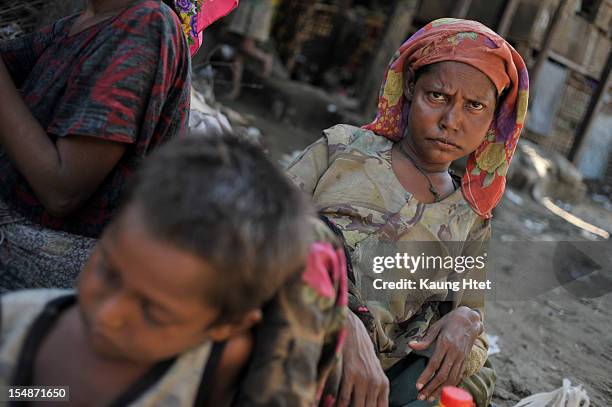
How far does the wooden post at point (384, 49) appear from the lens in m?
8.83

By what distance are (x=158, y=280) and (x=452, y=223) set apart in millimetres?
1459

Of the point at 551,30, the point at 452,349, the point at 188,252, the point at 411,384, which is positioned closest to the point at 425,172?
the point at 452,349

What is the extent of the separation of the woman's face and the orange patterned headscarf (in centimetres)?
4

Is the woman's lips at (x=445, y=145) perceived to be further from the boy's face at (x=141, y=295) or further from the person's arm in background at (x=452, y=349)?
the boy's face at (x=141, y=295)

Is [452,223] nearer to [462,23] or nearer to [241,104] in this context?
[462,23]

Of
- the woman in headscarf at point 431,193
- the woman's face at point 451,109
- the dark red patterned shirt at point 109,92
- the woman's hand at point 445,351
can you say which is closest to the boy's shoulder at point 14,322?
the dark red patterned shirt at point 109,92

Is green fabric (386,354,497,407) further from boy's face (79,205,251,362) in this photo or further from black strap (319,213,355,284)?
boy's face (79,205,251,362)

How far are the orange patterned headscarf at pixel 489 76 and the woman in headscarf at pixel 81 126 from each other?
3.20 feet

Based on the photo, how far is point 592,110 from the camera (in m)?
10.8

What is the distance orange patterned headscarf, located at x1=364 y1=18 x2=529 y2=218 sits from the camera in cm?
217

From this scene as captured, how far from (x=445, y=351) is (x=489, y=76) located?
0.97 m

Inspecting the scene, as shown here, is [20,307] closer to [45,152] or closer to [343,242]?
[45,152]

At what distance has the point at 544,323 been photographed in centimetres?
454

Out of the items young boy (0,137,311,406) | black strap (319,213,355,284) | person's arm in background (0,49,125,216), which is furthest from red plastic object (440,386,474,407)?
person's arm in background (0,49,125,216)
